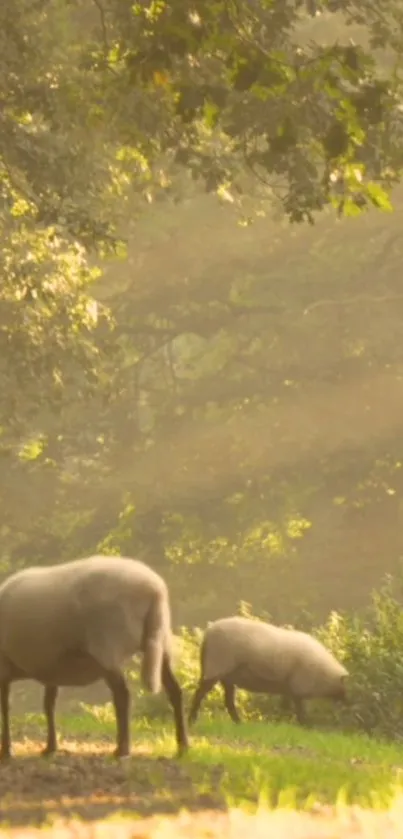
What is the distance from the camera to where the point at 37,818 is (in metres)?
6.24

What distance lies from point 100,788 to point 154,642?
159 centimetres

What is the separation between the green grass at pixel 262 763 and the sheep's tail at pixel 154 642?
57cm

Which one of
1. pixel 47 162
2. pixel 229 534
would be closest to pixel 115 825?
pixel 47 162

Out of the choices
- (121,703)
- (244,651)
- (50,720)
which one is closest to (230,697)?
(244,651)

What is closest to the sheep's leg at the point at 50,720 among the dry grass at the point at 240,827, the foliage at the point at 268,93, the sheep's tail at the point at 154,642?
the sheep's tail at the point at 154,642

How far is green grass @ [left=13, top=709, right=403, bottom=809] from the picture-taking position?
6895 millimetres

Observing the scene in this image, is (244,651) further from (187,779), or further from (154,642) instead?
(187,779)

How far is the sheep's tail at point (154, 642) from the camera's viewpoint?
8.45 metres

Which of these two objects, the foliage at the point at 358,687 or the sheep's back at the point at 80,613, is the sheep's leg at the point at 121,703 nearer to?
the sheep's back at the point at 80,613

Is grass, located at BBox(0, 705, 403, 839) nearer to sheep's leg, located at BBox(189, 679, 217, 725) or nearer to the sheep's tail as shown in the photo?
the sheep's tail

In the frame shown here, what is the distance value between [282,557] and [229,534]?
71.5 inches

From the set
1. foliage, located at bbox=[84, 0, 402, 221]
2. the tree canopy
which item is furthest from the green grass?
the tree canopy

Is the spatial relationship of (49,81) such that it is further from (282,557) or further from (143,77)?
(282,557)

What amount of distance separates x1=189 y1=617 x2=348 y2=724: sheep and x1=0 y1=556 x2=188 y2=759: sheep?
6.32 meters
